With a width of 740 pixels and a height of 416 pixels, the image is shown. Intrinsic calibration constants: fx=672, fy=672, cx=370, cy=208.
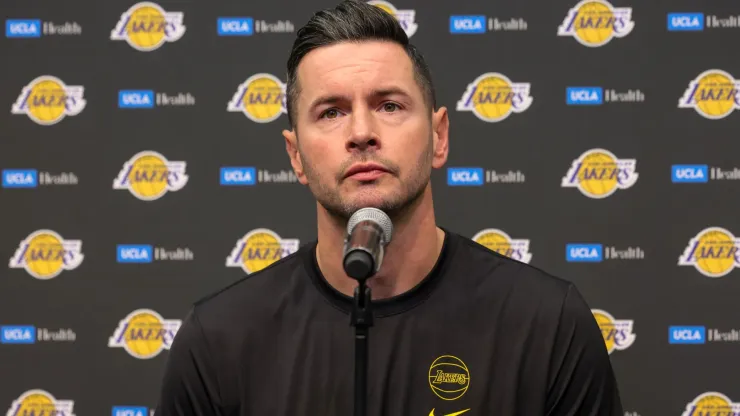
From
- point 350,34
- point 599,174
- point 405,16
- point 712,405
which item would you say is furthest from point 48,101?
point 712,405

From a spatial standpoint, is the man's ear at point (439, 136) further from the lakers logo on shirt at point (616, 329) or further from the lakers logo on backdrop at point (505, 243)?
the lakers logo on shirt at point (616, 329)

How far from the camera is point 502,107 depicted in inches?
102

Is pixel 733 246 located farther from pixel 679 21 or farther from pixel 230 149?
pixel 230 149

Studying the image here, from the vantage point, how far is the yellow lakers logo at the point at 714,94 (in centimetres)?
256

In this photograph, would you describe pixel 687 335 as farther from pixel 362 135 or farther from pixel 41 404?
pixel 41 404

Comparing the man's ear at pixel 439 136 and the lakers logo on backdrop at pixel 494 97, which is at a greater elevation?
the lakers logo on backdrop at pixel 494 97

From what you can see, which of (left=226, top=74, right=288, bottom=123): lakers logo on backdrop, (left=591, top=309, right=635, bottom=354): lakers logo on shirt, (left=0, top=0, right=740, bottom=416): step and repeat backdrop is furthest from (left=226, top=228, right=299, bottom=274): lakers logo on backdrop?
(left=591, top=309, right=635, bottom=354): lakers logo on shirt

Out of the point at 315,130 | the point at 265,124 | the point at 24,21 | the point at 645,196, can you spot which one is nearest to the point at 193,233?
the point at 265,124

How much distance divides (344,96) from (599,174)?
157cm

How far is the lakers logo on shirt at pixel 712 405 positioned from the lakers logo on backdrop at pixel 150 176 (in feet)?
7.02

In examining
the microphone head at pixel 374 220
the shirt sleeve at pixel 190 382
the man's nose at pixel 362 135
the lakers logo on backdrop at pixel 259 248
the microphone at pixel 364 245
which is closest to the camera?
the microphone at pixel 364 245

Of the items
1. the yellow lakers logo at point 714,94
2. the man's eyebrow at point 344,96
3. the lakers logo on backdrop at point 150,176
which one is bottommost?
the man's eyebrow at point 344,96

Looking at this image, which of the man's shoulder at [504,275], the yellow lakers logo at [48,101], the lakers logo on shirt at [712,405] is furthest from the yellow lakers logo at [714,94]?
the yellow lakers logo at [48,101]

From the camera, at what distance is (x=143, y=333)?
→ 8.77 feet
